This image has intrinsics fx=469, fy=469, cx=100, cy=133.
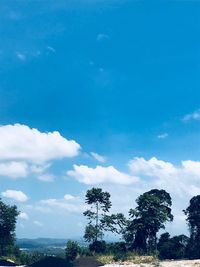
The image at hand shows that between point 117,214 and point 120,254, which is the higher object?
point 117,214

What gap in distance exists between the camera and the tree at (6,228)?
7462cm

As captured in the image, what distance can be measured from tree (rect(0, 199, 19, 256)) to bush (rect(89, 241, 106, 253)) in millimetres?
13235

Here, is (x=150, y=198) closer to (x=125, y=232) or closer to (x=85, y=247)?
(x=125, y=232)

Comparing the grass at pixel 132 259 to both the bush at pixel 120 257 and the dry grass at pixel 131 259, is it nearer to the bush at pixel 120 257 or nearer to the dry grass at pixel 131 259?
Answer: the dry grass at pixel 131 259

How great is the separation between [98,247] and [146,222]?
8322 millimetres

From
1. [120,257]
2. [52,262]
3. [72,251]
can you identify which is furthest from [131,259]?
[52,262]

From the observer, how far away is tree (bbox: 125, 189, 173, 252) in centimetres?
7275

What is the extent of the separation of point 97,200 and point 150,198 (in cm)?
833

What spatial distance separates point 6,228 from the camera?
7488 centimetres

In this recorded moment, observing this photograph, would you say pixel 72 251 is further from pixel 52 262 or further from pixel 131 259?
pixel 52 262

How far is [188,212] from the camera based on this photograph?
75812 millimetres

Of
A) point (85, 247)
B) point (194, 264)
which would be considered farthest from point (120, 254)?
point (194, 264)

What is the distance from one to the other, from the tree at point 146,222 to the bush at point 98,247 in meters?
4.51

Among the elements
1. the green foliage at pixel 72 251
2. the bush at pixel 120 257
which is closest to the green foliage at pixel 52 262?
the bush at pixel 120 257
